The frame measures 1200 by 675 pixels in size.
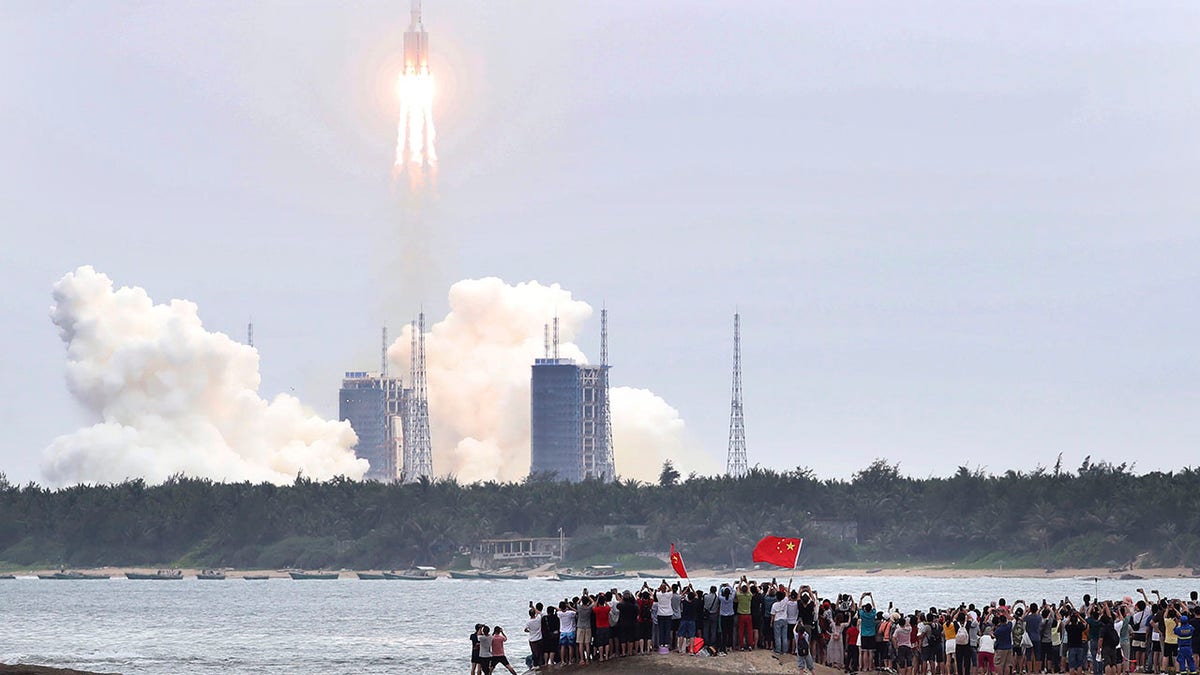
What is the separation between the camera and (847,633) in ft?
206

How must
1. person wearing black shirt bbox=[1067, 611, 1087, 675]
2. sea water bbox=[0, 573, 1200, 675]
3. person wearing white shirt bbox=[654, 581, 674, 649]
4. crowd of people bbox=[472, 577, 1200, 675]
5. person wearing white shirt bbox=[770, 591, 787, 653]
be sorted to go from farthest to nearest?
sea water bbox=[0, 573, 1200, 675] → person wearing white shirt bbox=[654, 581, 674, 649] → person wearing white shirt bbox=[770, 591, 787, 653] → crowd of people bbox=[472, 577, 1200, 675] → person wearing black shirt bbox=[1067, 611, 1087, 675]

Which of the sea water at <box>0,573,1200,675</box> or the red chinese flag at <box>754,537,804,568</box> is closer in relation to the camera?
the red chinese flag at <box>754,537,804,568</box>

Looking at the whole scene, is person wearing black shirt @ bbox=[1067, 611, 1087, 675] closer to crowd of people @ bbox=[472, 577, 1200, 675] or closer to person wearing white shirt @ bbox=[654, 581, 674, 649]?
crowd of people @ bbox=[472, 577, 1200, 675]

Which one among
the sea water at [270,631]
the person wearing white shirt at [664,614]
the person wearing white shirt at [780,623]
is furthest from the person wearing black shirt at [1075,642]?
the sea water at [270,631]

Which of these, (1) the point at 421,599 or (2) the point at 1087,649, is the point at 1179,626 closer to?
(2) the point at 1087,649

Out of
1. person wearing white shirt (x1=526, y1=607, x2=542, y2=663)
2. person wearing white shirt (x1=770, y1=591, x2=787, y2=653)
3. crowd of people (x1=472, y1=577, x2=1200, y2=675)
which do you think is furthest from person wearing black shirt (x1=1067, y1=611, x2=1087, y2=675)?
person wearing white shirt (x1=526, y1=607, x2=542, y2=663)

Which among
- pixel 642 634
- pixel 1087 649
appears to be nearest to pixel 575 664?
pixel 642 634

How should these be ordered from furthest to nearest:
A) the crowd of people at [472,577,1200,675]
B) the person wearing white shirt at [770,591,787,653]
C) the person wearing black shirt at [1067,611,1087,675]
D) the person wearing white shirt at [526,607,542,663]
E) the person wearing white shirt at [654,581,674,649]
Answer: the person wearing white shirt at [526,607,542,663] < the person wearing white shirt at [654,581,674,649] < the person wearing white shirt at [770,591,787,653] < the crowd of people at [472,577,1200,675] < the person wearing black shirt at [1067,611,1087,675]

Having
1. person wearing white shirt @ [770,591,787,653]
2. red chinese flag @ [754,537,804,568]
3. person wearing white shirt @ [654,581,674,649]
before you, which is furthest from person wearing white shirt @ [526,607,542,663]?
red chinese flag @ [754,537,804,568]

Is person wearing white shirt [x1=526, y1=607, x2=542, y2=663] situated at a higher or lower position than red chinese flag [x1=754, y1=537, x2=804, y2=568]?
lower

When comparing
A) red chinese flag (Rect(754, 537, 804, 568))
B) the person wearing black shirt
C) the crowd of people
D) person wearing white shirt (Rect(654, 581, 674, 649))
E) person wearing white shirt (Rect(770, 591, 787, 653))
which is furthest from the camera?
red chinese flag (Rect(754, 537, 804, 568))

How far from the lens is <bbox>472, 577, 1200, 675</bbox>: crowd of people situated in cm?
6134

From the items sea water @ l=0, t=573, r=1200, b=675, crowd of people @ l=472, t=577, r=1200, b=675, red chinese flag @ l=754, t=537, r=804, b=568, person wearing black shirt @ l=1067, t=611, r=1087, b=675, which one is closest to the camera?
person wearing black shirt @ l=1067, t=611, r=1087, b=675

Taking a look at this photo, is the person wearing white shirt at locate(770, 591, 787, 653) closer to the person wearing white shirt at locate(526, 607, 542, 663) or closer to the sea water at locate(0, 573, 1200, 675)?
the person wearing white shirt at locate(526, 607, 542, 663)
